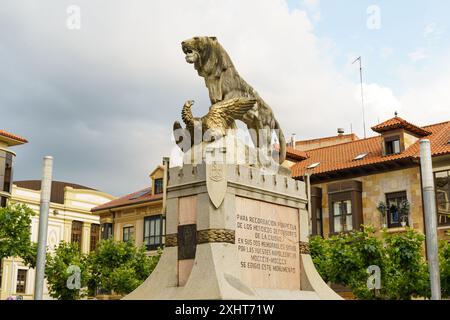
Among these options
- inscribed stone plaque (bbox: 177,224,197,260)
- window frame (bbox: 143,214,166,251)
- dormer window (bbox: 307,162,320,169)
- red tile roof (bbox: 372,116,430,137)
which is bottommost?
inscribed stone plaque (bbox: 177,224,197,260)

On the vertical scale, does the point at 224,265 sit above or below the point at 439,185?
below

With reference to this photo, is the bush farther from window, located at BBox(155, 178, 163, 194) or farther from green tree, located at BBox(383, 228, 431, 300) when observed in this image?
window, located at BBox(155, 178, 163, 194)

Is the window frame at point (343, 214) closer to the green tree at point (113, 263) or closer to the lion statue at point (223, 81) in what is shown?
the green tree at point (113, 263)

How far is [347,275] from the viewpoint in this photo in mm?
32031

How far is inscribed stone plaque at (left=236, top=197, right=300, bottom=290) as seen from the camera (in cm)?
1315

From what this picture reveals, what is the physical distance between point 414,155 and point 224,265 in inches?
1118

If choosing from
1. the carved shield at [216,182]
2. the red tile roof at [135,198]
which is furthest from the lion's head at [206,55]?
the red tile roof at [135,198]

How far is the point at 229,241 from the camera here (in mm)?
12672

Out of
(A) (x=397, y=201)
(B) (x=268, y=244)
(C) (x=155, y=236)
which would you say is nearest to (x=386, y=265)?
(A) (x=397, y=201)

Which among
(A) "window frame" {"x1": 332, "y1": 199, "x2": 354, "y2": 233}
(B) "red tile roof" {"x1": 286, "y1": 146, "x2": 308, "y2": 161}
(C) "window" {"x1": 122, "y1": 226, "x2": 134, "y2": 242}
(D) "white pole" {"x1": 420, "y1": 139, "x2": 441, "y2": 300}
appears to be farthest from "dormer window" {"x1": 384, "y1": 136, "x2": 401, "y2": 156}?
(C) "window" {"x1": 122, "y1": 226, "x2": 134, "y2": 242}

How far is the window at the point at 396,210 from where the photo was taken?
38703mm

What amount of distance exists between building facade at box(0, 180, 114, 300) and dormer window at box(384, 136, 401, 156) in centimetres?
3218
